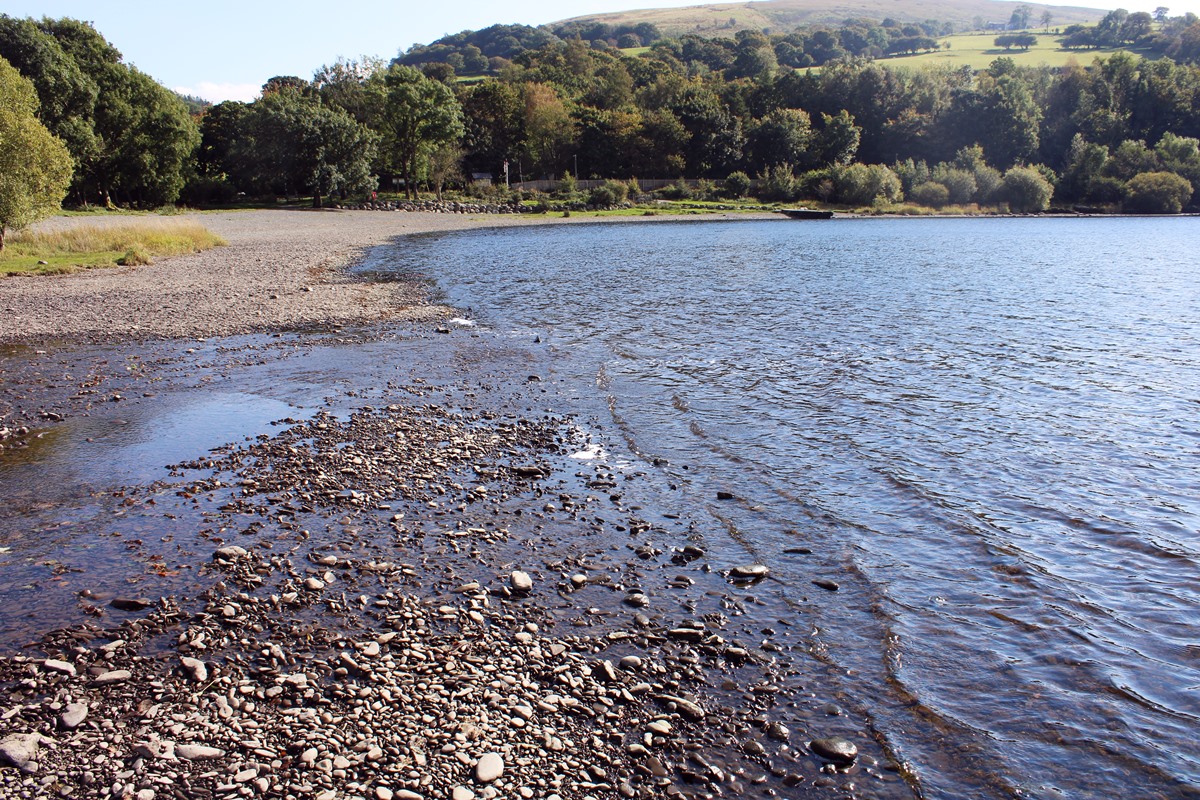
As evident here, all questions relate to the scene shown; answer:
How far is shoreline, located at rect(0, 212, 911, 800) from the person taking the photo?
249 inches

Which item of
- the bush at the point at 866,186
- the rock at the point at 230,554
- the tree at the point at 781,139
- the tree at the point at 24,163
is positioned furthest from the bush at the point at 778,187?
the rock at the point at 230,554

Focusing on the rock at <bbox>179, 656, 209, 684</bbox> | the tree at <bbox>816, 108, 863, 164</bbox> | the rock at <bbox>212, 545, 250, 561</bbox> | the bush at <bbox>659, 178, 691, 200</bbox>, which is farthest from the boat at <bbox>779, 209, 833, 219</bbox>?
the rock at <bbox>179, 656, 209, 684</bbox>

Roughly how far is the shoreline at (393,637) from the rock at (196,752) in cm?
2

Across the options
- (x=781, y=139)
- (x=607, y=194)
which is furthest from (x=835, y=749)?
(x=781, y=139)

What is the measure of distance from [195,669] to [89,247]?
43289 mm

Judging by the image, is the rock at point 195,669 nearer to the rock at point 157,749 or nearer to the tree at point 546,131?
the rock at point 157,749

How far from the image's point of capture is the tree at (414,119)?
102375 mm

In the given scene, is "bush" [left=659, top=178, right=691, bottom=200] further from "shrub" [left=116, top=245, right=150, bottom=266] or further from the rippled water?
"shrub" [left=116, top=245, right=150, bottom=266]

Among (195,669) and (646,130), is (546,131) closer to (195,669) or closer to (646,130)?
(646,130)

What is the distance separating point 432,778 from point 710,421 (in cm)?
1199

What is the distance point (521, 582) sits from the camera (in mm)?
9422

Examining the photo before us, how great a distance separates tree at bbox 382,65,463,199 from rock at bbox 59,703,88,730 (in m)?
105

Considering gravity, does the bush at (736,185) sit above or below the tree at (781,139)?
below

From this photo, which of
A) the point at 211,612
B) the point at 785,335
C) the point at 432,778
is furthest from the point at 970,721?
the point at 785,335
